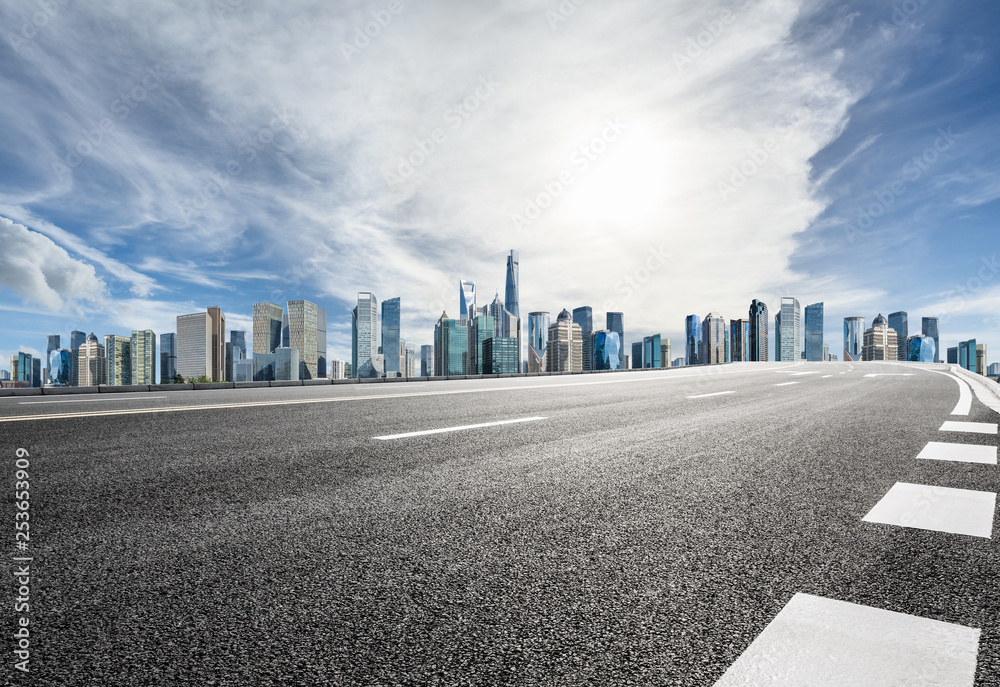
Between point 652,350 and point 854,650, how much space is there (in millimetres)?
179522

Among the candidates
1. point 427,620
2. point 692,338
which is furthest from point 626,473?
point 692,338

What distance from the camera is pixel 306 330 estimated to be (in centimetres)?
11319

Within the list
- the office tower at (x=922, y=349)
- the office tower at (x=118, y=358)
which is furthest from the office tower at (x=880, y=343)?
the office tower at (x=118, y=358)

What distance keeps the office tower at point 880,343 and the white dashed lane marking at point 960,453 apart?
169m

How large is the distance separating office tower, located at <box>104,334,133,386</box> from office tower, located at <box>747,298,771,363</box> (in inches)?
5253

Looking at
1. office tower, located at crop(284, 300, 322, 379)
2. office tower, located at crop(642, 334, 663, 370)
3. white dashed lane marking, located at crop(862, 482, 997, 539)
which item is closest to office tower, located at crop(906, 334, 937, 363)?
office tower, located at crop(642, 334, 663, 370)

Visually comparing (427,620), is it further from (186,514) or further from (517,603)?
(186,514)

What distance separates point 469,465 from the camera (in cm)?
391

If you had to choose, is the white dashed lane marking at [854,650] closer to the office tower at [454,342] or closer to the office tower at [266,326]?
the office tower at [454,342]

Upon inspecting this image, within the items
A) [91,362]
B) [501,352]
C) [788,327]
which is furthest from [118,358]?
[788,327]

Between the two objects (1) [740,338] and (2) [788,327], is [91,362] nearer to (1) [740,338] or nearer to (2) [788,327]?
(1) [740,338]

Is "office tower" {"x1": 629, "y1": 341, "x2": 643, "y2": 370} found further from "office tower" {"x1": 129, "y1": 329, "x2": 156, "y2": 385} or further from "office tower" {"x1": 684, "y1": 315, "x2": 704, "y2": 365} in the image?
"office tower" {"x1": 129, "y1": 329, "x2": 156, "y2": 385}

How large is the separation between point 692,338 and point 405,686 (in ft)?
482

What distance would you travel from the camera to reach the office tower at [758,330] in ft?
390
